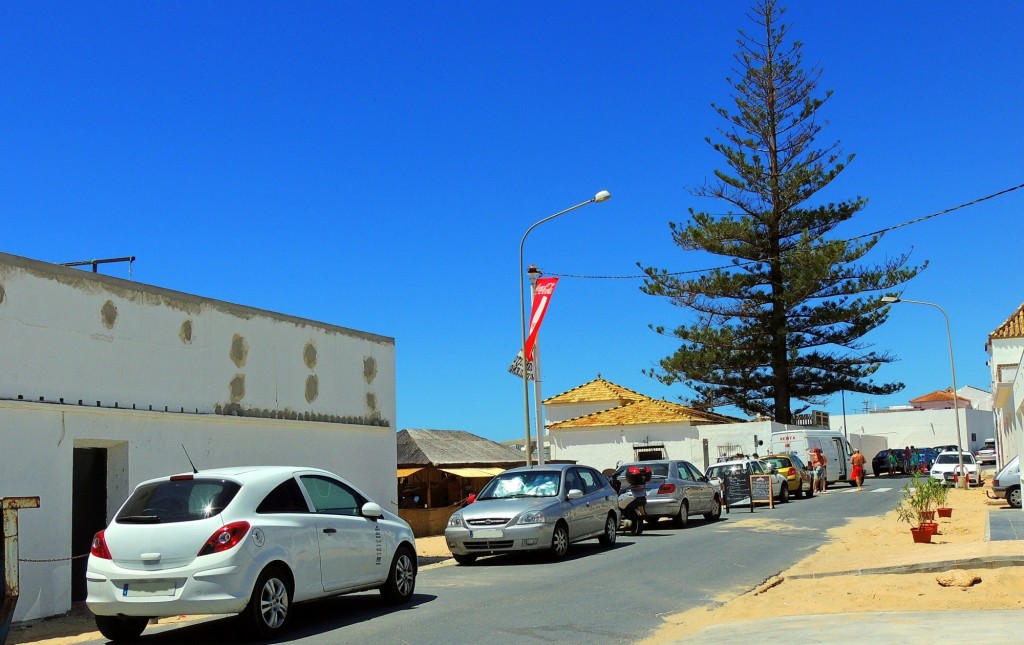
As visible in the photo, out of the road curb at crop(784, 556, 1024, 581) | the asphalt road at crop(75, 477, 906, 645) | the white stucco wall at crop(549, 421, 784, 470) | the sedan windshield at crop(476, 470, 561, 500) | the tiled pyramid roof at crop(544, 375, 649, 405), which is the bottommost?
Result: the asphalt road at crop(75, 477, 906, 645)

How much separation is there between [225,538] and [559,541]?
26.8ft

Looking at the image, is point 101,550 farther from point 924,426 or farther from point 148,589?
point 924,426

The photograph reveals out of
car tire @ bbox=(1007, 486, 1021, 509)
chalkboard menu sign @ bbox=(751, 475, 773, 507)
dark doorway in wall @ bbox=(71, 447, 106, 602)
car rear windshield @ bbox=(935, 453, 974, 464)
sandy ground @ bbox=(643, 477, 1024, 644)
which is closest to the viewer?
sandy ground @ bbox=(643, 477, 1024, 644)

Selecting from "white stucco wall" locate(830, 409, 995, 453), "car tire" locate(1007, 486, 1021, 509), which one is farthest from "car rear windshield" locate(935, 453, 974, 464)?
"white stucco wall" locate(830, 409, 995, 453)

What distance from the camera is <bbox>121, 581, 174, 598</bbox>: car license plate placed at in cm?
927

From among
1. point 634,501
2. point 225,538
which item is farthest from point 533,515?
point 225,538

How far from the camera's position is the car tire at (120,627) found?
9.93 metres

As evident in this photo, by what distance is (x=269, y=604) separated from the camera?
9.71m

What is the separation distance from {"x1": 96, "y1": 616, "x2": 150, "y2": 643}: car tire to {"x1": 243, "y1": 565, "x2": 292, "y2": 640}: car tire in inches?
50.0

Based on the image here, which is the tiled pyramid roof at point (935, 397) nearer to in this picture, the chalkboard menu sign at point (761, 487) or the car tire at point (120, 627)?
the chalkboard menu sign at point (761, 487)

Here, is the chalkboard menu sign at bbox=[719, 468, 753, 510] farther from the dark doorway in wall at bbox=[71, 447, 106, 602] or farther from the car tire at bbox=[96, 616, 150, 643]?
the car tire at bbox=[96, 616, 150, 643]

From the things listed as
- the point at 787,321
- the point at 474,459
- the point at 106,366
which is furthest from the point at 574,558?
the point at 787,321

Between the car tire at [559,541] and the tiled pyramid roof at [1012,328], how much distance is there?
131 feet

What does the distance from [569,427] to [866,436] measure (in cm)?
3588
